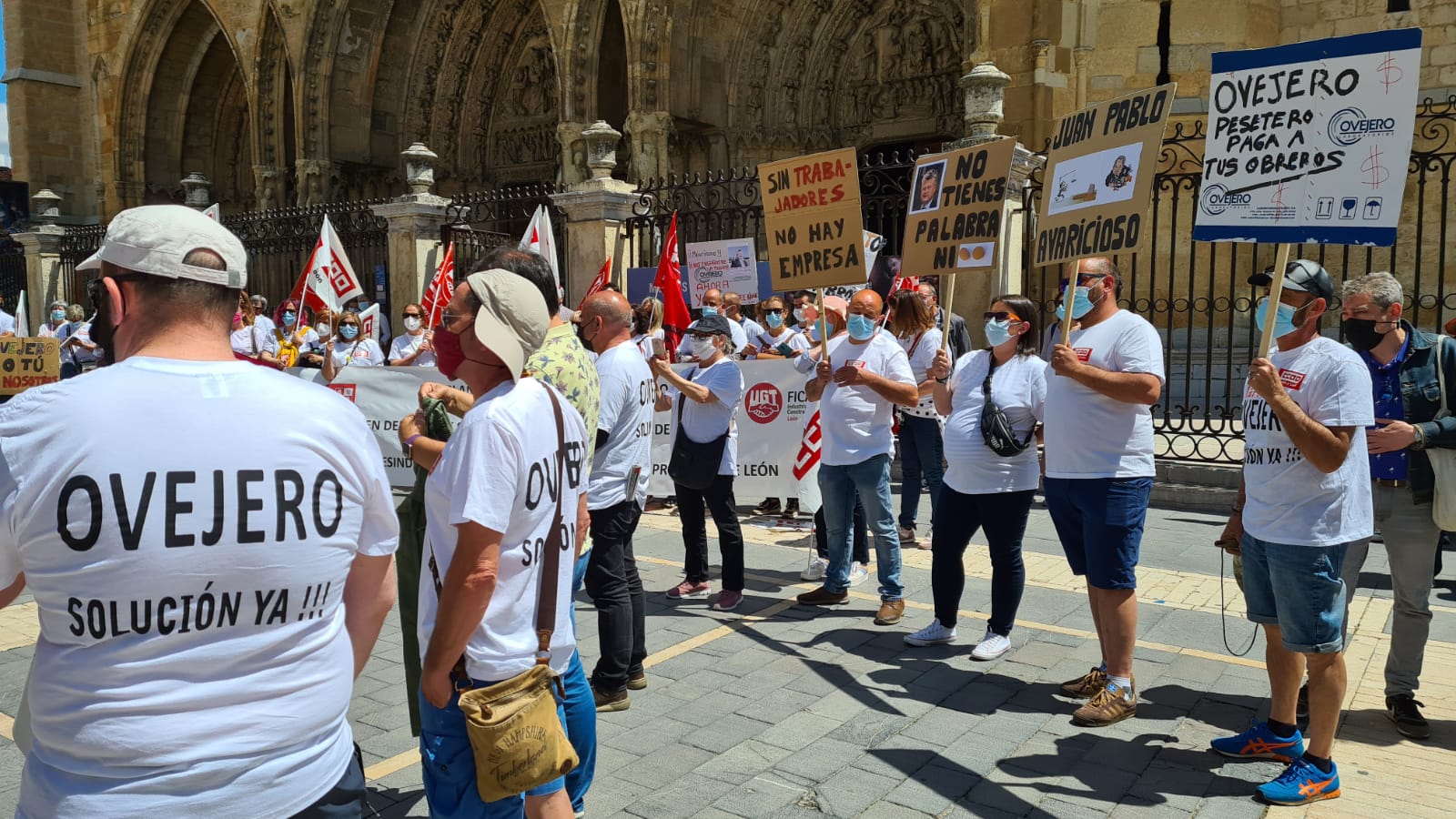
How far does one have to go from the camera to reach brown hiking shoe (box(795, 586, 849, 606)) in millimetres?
6301

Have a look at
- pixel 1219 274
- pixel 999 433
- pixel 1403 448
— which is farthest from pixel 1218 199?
pixel 1219 274

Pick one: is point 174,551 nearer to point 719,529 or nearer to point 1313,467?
point 1313,467

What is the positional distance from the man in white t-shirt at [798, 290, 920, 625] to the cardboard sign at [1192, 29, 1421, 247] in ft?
6.55

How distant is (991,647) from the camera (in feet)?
17.2

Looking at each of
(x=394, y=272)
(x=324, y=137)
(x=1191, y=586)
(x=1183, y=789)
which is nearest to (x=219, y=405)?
(x=1183, y=789)

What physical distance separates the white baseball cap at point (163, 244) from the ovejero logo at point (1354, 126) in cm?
397

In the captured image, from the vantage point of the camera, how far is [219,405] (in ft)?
5.85

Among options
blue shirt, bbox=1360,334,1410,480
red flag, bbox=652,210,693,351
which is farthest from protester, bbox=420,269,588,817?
red flag, bbox=652,210,693,351

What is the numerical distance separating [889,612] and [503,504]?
380cm

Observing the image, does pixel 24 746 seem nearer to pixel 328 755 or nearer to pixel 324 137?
pixel 328 755

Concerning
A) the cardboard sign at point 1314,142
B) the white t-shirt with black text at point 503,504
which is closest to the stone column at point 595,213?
the cardboard sign at point 1314,142

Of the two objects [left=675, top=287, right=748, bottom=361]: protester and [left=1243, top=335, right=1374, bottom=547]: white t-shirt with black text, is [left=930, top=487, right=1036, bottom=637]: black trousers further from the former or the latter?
[left=675, top=287, right=748, bottom=361]: protester

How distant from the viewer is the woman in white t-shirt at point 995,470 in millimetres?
5133

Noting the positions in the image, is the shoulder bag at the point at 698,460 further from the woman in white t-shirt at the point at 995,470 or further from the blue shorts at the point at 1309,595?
the blue shorts at the point at 1309,595
